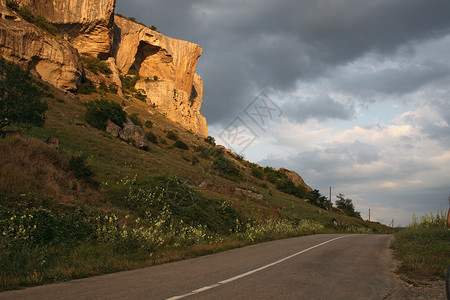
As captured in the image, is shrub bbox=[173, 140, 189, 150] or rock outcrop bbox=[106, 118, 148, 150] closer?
rock outcrop bbox=[106, 118, 148, 150]

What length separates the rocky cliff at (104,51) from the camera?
5416 centimetres

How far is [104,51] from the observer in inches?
3246

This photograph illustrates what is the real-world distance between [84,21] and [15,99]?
233 feet

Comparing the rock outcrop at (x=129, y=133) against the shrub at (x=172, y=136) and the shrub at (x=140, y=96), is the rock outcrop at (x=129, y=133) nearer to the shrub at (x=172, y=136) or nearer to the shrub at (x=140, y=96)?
the shrub at (x=172, y=136)

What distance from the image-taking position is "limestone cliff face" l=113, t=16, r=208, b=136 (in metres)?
93.6

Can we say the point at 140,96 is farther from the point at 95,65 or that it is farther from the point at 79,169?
the point at 79,169

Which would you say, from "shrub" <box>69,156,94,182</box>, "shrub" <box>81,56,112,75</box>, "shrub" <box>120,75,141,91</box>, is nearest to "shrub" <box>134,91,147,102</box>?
"shrub" <box>120,75,141,91</box>

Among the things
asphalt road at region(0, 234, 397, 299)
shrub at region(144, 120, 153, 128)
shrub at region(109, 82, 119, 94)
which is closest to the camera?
asphalt road at region(0, 234, 397, 299)

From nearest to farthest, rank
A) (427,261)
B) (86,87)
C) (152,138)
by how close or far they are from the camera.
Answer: (427,261)
(152,138)
(86,87)

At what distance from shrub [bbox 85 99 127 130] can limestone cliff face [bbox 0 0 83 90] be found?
13352mm

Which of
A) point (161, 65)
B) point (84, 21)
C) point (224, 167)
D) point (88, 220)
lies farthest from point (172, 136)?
point (88, 220)

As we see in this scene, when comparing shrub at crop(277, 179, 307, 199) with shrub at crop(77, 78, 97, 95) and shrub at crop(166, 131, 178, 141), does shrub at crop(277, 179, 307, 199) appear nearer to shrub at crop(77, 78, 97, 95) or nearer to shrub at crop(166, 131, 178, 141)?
shrub at crop(166, 131, 178, 141)

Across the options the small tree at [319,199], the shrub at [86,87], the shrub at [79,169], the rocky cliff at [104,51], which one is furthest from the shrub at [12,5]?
the small tree at [319,199]

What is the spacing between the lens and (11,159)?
521 inches
